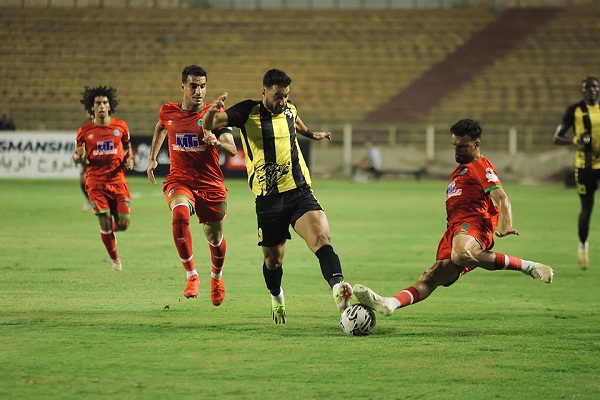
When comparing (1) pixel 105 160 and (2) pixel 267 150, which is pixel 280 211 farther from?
(1) pixel 105 160

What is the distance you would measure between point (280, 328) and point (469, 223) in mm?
1720

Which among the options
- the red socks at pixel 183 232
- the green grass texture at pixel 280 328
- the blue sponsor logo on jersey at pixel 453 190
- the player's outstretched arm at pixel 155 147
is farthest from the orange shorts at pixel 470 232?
the player's outstretched arm at pixel 155 147

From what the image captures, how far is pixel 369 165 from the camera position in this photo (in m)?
36.7

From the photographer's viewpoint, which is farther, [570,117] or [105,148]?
[570,117]

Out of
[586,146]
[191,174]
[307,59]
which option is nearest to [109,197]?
[191,174]

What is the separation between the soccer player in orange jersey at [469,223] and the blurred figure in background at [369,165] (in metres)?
27.8

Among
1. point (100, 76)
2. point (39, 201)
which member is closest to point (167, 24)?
point (100, 76)

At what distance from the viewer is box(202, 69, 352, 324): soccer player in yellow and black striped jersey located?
27.0 ft

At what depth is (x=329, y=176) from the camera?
37.8 meters

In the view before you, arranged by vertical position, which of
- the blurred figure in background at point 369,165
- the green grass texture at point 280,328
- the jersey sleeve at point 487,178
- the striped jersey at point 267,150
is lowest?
the green grass texture at point 280,328

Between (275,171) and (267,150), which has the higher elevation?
(267,150)

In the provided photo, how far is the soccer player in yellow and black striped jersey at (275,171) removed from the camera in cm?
822

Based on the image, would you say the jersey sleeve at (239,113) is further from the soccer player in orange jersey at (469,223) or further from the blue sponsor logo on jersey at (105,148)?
the blue sponsor logo on jersey at (105,148)

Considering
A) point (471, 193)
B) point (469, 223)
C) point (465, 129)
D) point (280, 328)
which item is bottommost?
point (280, 328)
